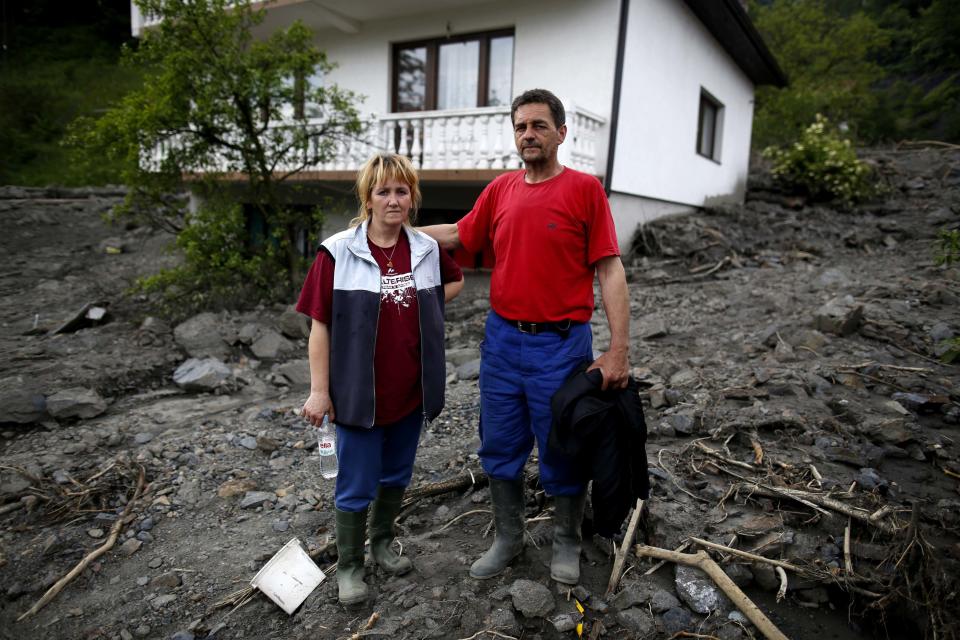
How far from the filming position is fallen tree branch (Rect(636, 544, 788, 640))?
7.22 feet

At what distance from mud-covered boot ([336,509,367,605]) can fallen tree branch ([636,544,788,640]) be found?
4.08 feet

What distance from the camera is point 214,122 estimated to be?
6.73 metres

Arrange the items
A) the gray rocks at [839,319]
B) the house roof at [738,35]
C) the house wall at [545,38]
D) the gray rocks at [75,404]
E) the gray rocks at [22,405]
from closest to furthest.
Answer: the gray rocks at [22,405] → the gray rocks at [75,404] → the gray rocks at [839,319] → the house wall at [545,38] → the house roof at [738,35]

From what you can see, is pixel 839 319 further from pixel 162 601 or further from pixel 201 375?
pixel 201 375

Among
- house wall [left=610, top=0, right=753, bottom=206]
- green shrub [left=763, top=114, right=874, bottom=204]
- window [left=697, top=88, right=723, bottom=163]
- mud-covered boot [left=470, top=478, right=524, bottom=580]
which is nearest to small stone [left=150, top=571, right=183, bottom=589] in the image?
mud-covered boot [left=470, top=478, right=524, bottom=580]

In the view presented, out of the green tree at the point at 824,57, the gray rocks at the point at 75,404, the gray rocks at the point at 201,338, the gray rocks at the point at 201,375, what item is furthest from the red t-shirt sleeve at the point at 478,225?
the green tree at the point at 824,57

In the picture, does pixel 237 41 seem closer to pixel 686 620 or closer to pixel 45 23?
pixel 686 620

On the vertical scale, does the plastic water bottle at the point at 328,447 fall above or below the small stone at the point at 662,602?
above

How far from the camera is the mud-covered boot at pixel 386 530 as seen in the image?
104 inches

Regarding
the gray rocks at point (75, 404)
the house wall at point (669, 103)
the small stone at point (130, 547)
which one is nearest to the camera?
the small stone at point (130, 547)

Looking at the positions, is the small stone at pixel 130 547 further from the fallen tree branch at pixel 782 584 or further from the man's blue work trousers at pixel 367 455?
the fallen tree branch at pixel 782 584

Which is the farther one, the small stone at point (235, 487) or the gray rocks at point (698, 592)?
the small stone at point (235, 487)

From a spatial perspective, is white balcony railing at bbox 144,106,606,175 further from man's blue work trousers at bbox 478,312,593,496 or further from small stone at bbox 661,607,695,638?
small stone at bbox 661,607,695,638

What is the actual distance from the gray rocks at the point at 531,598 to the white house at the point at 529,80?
6.00m
